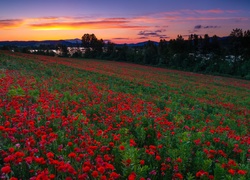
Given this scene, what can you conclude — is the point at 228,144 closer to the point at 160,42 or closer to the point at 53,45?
the point at 160,42

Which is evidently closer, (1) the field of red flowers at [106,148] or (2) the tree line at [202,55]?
(1) the field of red flowers at [106,148]

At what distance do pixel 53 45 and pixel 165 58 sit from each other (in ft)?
260

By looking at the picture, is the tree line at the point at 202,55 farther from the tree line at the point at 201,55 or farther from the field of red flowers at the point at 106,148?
the field of red flowers at the point at 106,148

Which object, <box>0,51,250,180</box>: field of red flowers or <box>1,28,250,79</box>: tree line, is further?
<box>1,28,250,79</box>: tree line

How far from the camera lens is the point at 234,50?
7294cm

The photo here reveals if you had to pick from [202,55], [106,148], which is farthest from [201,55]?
[106,148]

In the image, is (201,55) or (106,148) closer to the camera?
(106,148)

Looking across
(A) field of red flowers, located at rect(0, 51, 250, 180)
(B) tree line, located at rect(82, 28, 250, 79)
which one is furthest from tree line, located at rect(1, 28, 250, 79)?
(A) field of red flowers, located at rect(0, 51, 250, 180)

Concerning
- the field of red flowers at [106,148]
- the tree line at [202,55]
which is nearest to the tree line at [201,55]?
the tree line at [202,55]

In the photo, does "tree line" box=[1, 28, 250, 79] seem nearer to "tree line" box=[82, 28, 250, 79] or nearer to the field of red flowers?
"tree line" box=[82, 28, 250, 79]

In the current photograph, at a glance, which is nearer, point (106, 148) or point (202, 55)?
point (106, 148)

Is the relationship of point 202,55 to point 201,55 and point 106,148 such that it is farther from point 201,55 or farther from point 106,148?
point 106,148

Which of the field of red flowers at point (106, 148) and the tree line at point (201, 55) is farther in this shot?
the tree line at point (201, 55)

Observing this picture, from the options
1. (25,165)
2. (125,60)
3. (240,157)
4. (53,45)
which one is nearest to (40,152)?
(25,165)
